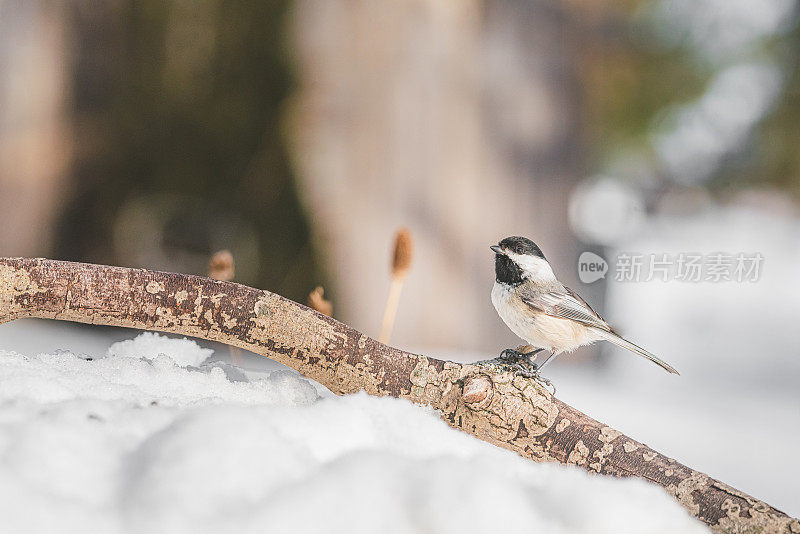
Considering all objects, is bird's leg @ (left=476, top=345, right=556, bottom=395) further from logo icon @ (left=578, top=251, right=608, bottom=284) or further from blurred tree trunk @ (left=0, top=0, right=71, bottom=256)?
blurred tree trunk @ (left=0, top=0, right=71, bottom=256)

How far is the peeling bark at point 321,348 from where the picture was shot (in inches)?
17.0

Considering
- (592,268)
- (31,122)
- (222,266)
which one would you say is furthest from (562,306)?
(31,122)

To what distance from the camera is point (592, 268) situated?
3.20 feet

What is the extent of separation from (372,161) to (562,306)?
0.94 metres

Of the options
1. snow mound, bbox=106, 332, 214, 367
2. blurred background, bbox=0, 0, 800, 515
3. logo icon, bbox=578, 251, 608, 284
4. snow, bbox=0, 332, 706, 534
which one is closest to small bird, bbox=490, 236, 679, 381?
snow, bbox=0, 332, 706, 534

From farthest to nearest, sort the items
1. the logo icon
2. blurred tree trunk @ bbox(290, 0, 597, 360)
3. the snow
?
blurred tree trunk @ bbox(290, 0, 597, 360), the logo icon, the snow

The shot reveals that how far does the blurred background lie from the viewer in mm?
1366

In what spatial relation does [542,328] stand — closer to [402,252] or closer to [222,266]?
Result: [402,252]

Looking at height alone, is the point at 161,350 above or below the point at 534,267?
below

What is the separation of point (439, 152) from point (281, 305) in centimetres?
100

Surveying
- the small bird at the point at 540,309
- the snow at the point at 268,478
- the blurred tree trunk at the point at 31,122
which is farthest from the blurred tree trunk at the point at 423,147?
the snow at the point at 268,478

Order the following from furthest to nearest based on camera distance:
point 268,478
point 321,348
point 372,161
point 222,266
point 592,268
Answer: point 372,161, point 592,268, point 222,266, point 321,348, point 268,478

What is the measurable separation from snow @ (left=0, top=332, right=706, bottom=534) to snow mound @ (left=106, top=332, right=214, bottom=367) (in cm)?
13

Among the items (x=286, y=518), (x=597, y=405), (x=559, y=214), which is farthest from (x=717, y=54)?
(x=286, y=518)
